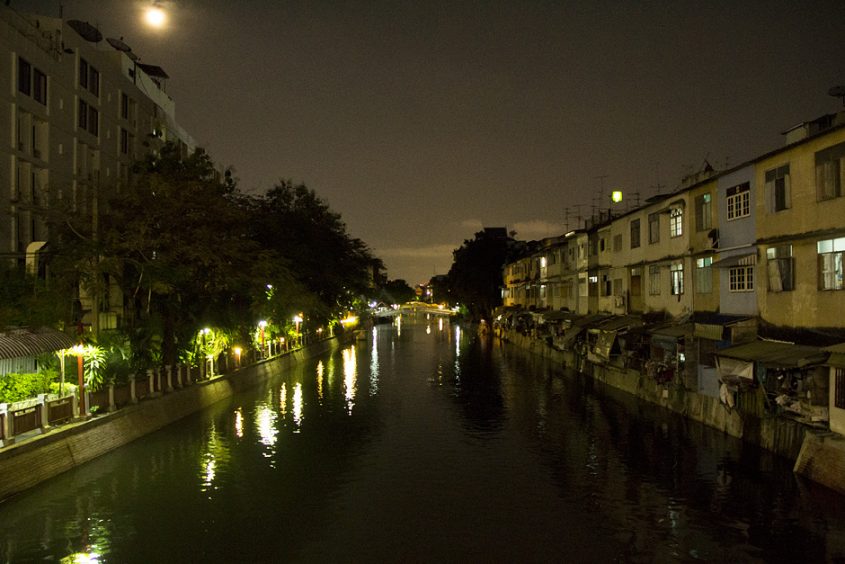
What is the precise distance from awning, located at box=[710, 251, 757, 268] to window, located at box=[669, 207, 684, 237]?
5218mm

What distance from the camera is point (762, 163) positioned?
2466 centimetres

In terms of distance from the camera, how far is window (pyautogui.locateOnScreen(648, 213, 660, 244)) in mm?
35772

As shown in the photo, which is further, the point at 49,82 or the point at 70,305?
the point at 49,82

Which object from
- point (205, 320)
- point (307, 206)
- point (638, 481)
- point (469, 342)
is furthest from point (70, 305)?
point (469, 342)

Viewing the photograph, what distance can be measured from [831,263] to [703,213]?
31.9 ft

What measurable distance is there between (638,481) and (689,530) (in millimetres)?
4301

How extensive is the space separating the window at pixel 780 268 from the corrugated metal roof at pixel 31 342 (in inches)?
946

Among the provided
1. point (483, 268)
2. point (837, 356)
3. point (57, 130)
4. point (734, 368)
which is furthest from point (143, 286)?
point (483, 268)

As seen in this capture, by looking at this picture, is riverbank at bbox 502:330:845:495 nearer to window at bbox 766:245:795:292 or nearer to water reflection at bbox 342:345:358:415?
window at bbox 766:245:795:292

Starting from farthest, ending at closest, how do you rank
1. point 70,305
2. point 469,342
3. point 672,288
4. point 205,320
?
1. point 469,342
2. point 205,320
3. point 672,288
4. point 70,305

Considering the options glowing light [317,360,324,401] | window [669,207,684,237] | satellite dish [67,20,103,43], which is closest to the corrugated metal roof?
glowing light [317,360,324,401]

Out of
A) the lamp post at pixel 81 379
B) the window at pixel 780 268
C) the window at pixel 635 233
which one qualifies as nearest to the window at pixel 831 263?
the window at pixel 780 268

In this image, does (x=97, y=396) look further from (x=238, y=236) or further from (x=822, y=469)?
(x=822, y=469)

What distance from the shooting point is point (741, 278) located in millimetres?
26578
